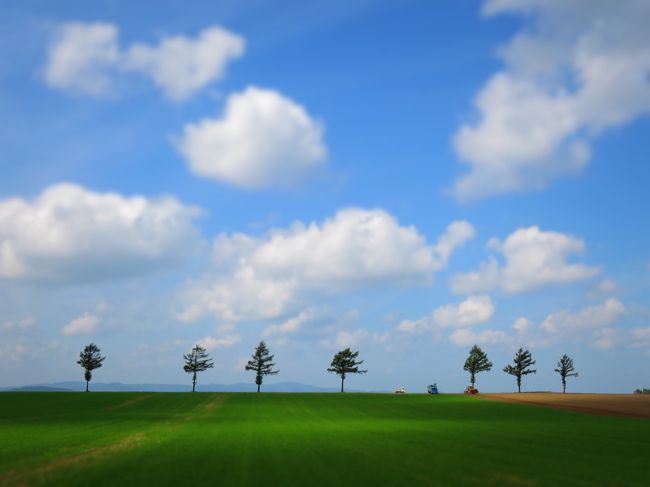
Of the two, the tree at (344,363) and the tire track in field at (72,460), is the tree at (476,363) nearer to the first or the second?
the tree at (344,363)

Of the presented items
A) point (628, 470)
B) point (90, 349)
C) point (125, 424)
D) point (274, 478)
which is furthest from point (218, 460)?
point (90, 349)

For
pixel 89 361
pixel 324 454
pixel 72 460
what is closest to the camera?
pixel 72 460

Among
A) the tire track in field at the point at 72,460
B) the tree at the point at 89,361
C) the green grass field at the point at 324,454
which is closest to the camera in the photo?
the tire track in field at the point at 72,460

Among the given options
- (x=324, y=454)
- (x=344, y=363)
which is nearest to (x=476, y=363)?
(x=344, y=363)

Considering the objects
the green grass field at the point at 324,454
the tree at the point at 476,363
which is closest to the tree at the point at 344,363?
the tree at the point at 476,363

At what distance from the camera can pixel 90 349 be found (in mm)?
145375

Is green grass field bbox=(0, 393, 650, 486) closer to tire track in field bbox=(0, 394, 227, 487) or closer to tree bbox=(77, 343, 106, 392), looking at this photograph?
tire track in field bbox=(0, 394, 227, 487)

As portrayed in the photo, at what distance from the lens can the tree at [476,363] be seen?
156000mm

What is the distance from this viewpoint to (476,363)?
156500mm

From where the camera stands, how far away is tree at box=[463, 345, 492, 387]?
156m

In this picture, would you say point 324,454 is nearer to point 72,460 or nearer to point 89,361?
point 72,460

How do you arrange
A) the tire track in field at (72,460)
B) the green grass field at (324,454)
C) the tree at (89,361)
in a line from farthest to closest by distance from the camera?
the tree at (89,361)
the green grass field at (324,454)
the tire track in field at (72,460)

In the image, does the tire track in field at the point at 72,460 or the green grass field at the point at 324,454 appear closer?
the tire track in field at the point at 72,460

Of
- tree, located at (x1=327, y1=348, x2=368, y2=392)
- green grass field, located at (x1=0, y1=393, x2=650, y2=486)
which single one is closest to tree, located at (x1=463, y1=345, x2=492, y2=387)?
tree, located at (x1=327, y1=348, x2=368, y2=392)
